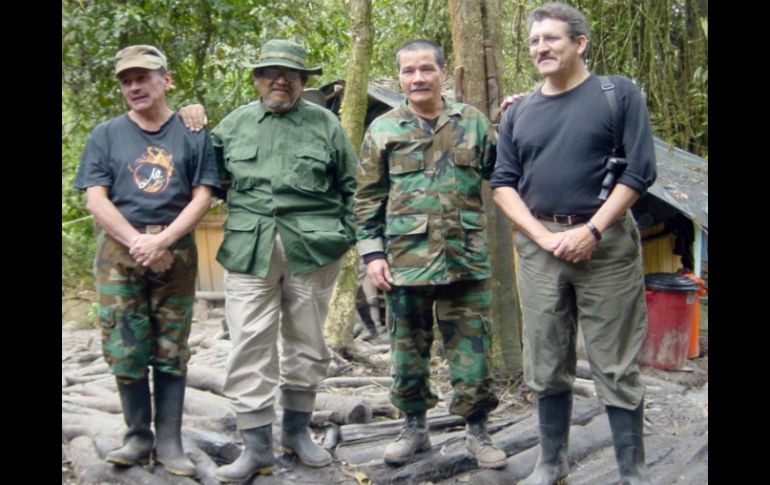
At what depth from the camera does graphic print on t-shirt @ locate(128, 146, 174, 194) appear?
4.21 metres

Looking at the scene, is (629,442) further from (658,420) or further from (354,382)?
(354,382)

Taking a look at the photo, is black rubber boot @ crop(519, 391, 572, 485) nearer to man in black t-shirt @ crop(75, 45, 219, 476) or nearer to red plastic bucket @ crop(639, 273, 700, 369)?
man in black t-shirt @ crop(75, 45, 219, 476)

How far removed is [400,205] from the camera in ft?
14.0

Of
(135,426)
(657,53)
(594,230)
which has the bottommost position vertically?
(135,426)

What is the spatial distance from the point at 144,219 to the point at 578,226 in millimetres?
2217

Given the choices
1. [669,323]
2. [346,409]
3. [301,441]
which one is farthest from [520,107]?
[669,323]

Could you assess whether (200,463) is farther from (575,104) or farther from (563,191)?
(575,104)

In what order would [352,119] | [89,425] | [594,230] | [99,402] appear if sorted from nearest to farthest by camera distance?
1. [594,230]
2. [89,425]
3. [99,402]
4. [352,119]

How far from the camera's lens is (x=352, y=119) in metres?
7.80

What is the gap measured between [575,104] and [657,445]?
7.76 ft

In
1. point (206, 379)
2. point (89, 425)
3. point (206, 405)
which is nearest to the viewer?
point (89, 425)

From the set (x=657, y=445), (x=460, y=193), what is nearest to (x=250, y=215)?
(x=460, y=193)

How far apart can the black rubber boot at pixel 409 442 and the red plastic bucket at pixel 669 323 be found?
3627 mm

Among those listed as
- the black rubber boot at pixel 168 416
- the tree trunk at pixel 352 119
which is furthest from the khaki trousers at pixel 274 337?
the tree trunk at pixel 352 119
